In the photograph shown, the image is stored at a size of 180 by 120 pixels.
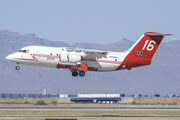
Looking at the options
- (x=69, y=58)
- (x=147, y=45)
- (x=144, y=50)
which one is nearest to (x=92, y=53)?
(x=69, y=58)

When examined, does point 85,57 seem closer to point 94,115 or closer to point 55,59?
point 55,59

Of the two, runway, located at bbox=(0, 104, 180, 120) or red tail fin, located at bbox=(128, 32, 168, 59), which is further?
red tail fin, located at bbox=(128, 32, 168, 59)

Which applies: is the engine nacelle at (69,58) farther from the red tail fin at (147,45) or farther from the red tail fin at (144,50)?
the red tail fin at (147,45)

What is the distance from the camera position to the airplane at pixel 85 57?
5031 centimetres

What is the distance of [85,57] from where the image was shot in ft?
174

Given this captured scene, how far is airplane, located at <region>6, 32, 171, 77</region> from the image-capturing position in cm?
5031

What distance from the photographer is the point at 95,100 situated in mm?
126688

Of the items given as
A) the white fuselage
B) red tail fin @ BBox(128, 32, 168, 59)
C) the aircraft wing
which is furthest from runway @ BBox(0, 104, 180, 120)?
red tail fin @ BBox(128, 32, 168, 59)

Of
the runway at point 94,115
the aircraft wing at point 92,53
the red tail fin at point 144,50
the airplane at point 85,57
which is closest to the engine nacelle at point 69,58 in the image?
the airplane at point 85,57

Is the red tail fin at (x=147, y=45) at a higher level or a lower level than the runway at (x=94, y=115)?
higher

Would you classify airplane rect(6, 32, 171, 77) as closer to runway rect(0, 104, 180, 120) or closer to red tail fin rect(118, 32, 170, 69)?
red tail fin rect(118, 32, 170, 69)

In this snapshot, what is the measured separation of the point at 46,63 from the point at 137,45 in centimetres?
1508

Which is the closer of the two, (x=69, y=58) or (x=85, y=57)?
(x=69, y=58)

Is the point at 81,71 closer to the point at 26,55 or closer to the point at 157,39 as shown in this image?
the point at 26,55
